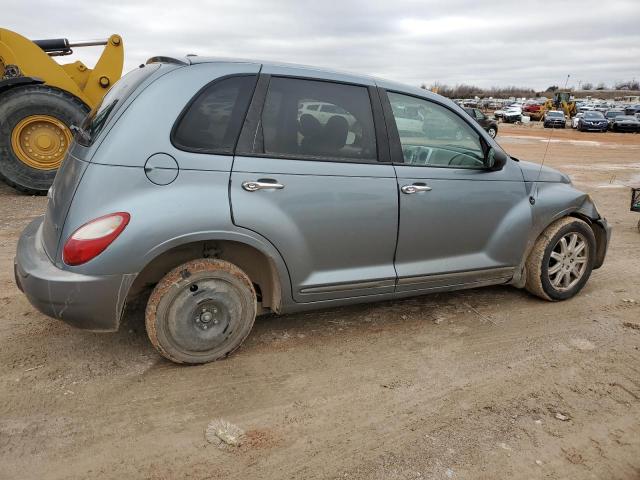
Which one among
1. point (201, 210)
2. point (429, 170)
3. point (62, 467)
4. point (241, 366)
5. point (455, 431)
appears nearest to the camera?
point (62, 467)

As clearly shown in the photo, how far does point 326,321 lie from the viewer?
3.82 meters

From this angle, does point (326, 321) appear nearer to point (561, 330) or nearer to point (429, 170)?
point (429, 170)

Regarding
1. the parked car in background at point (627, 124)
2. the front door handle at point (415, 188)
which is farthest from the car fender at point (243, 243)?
the parked car in background at point (627, 124)

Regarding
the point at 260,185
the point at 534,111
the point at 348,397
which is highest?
Result: the point at 534,111

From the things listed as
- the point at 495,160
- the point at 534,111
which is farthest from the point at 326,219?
the point at 534,111

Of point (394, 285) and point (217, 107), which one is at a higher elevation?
point (217, 107)

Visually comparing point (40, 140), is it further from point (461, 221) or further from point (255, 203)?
point (461, 221)

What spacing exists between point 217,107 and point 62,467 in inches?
79.7

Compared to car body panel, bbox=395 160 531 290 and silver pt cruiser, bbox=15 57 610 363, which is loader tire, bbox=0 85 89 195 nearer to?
silver pt cruiser, bbox=15 57 610 363

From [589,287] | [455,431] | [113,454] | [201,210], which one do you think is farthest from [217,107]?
[589,287]

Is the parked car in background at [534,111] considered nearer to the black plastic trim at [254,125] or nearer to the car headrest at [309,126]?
the car headrest at [309,126]

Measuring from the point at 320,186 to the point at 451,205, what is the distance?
1.04m

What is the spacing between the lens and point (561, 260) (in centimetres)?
420

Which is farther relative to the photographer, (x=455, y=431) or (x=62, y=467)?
(x=455, y=431)
